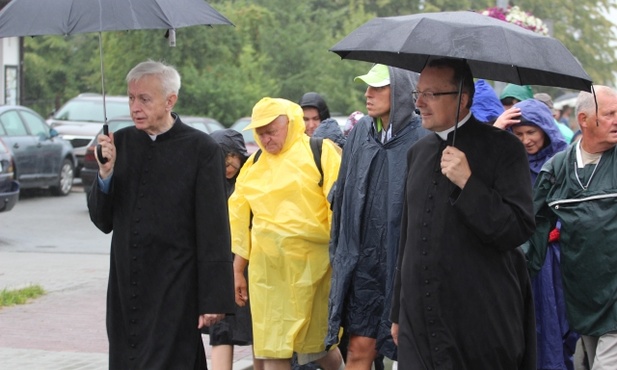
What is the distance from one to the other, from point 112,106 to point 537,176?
2104 cm

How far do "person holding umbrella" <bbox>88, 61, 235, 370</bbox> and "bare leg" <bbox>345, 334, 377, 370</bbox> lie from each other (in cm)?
138

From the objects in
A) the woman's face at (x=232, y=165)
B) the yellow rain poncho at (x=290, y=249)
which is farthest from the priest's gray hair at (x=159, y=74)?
the woman's face at (x=232, y=165)

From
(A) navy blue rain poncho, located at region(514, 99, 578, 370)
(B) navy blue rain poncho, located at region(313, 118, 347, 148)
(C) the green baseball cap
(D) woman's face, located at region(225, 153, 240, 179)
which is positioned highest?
(C) the green baseball cap

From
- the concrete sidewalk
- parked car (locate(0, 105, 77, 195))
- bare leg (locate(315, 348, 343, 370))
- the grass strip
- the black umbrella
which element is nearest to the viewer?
the black umbrella

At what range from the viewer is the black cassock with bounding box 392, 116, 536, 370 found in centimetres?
496

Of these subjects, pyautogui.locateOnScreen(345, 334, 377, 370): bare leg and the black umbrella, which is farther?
pyautogui.locateOnScreen(345, 334, 377, 370): bare leg

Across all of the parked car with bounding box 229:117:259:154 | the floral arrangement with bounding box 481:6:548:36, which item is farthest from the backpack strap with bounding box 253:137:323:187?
the parked car with bounding box 229:117:259:154

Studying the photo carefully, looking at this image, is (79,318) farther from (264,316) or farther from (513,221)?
(513,221)

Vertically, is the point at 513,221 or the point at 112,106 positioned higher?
the point at 513,221

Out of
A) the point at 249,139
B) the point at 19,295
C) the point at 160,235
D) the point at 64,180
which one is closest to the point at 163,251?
the point at 160,235

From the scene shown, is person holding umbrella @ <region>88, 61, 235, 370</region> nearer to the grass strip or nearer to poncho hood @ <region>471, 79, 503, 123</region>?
poncho hood @ <region>471, 79, 503, 123</region>

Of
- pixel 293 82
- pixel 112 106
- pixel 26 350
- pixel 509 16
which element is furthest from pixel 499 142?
pixel 293 82

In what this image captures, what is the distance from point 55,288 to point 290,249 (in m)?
5.72

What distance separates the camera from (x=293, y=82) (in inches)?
1582
